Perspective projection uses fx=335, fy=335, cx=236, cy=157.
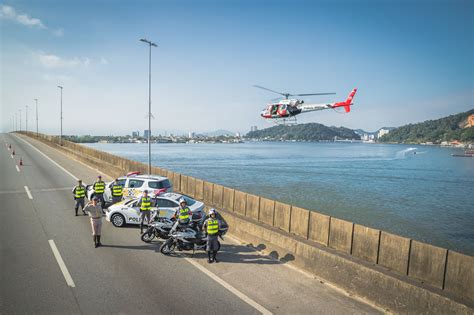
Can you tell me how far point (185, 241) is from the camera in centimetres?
Answer: 1098

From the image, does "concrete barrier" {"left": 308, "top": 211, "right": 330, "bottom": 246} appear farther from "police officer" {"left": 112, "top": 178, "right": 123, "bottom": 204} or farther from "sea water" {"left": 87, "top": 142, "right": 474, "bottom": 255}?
"sea water" {"left": 87, "top": 142, "right": 474, "bottom": 255}

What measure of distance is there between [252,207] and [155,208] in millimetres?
3929

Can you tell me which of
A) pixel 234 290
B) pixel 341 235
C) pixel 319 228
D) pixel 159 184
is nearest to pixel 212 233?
pixel 234 290

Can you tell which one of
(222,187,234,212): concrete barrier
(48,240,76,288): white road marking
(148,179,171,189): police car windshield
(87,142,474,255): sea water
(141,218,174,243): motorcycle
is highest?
(148,179,171,189): police car windshield

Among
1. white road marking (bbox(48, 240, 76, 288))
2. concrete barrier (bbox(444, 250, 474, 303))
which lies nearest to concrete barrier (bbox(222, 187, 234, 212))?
white road marking (bbox(48, 240, 76, 288))

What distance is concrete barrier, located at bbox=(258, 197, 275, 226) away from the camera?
12730 millimetres

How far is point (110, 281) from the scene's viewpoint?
8.86 m

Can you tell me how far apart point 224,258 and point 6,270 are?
6206 millimetres

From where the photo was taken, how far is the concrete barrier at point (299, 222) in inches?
442

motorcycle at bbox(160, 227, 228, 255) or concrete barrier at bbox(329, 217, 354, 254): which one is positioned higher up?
concrete barrier at bbox(329, 217, 354, 254)

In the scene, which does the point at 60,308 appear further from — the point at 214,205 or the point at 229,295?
the point at 214,205

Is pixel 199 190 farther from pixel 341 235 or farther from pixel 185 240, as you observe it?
pixel 341 235

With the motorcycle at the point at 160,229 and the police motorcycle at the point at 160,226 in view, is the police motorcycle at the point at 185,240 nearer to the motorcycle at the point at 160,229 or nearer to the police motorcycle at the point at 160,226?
the police motorcycle at the point at 160,226

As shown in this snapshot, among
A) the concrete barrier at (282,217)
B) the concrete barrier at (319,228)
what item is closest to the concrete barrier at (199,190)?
the concrete barrier at (282,217)
